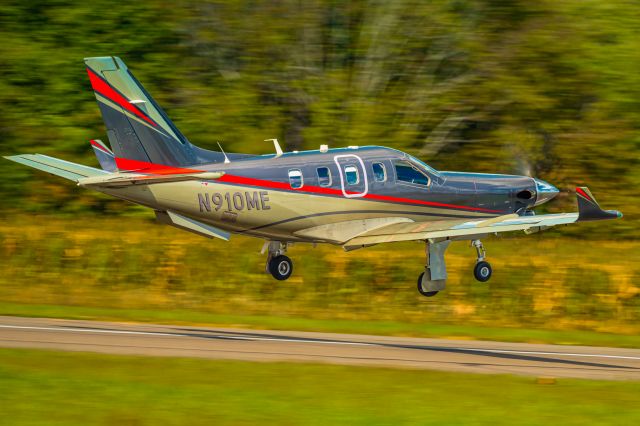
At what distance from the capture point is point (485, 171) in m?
38.0

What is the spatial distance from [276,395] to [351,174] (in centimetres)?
867

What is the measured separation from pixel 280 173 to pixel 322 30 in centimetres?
1466

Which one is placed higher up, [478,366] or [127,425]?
[478,366]

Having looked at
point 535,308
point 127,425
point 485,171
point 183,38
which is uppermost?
point 183,38

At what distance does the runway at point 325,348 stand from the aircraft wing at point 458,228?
2486 mm

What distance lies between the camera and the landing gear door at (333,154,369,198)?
85.6 feet

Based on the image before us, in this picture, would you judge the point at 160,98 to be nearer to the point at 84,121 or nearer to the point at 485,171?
the point at 84,121

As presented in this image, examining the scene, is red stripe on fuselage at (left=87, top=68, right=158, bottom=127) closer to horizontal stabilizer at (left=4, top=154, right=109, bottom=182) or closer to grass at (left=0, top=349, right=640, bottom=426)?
horizontal stabilizer at (left=4, top=154, right=109, bottom=182)

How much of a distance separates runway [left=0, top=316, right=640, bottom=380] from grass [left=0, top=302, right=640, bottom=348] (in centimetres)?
143

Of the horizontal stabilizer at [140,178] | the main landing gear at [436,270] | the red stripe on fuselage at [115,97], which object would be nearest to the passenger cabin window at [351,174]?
the main landing gear at [436,270]

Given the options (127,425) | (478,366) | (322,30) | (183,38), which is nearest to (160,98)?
(183,38)

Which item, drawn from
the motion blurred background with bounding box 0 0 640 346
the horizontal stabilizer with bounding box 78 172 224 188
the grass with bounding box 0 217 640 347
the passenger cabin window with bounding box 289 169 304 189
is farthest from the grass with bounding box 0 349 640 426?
the motion blurred background with bounding box 0 0 640 346

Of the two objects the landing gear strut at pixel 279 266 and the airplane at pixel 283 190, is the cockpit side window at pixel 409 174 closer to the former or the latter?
the airplane at pixel 283 190

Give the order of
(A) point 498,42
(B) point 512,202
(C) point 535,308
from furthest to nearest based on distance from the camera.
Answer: (A) point 498,42 → (C) point 535,308 → (B) point 512,202
